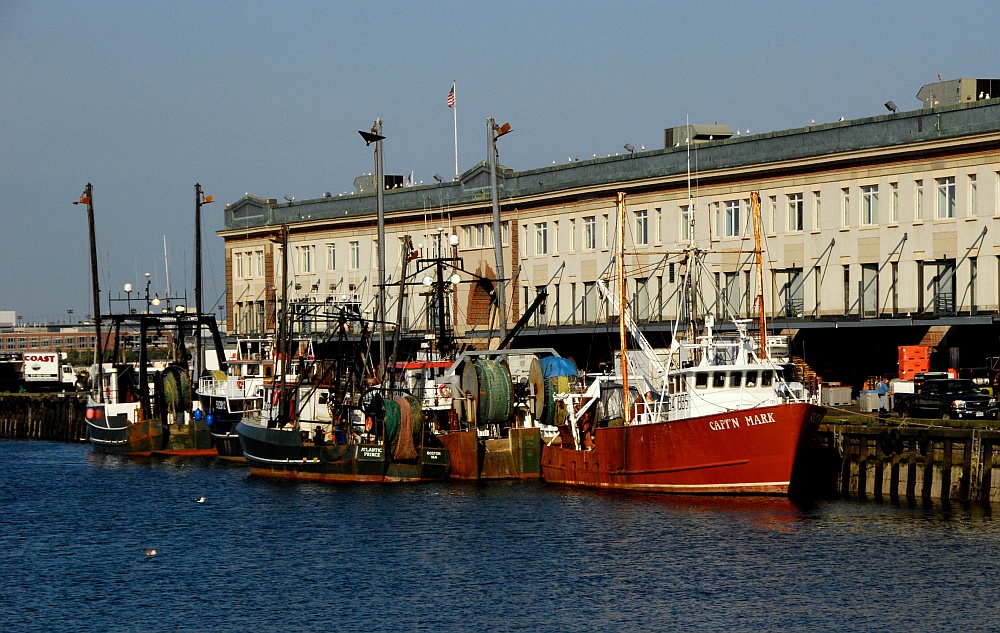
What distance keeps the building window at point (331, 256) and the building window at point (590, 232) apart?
26.2 meters

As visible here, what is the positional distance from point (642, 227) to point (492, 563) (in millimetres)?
54248

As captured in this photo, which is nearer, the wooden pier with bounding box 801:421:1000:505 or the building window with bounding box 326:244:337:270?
the wooden pier with bounding box 801:421:1000:505

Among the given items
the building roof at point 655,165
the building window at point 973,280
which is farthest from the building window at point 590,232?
the building window at point 973,280

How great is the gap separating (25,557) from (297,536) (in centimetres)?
895

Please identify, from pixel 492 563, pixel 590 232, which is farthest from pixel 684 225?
pixel 492 563

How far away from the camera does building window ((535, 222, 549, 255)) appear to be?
110 meters

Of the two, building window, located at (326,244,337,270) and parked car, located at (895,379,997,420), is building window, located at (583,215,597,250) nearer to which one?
building window, located at (326,244,337,270)

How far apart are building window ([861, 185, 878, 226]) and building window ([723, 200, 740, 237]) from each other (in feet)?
27.9

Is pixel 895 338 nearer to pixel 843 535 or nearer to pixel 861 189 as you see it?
pixel 861 189

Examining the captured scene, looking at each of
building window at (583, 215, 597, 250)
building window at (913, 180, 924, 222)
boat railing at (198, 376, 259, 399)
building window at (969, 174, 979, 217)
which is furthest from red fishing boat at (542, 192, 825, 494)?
building window at (583, 215, 597, 250)

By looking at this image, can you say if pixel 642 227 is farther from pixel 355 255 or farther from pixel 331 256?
pixel 331 256

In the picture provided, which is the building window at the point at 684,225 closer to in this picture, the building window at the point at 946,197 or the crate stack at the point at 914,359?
the building window at the point at 946,197

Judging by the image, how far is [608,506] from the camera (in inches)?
2381

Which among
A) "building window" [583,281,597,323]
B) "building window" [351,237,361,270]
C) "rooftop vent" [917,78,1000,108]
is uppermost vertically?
"rooftop vent" [917,78,1000,108]
